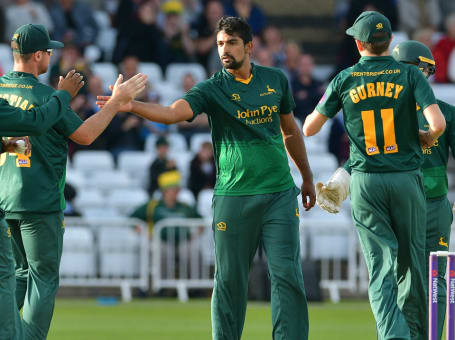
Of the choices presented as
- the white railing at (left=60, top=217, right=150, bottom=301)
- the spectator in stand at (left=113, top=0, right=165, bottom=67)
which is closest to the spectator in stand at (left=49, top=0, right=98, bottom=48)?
the spectator in stand at (left=113, top=0, right=165, bottom=67)

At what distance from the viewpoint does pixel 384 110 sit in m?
8.64

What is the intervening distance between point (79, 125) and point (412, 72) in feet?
8.06

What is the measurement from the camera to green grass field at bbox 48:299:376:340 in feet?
39.9

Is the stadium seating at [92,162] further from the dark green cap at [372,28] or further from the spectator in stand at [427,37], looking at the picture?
the dark green cap at [372,28]

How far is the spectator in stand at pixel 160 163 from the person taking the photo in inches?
679

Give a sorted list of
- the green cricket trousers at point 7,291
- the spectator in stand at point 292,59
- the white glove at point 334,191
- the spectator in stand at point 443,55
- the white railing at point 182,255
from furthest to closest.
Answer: the spectator in stand at point 292,59 → the spectator in stand at point 443,55 → the white railing at point 182,255 → the white glove at point 334,191 → the green cricket trousers at point 7,291

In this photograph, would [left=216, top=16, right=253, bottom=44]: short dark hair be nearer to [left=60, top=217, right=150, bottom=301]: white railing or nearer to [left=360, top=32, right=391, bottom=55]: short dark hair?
[left=360, top=32, right=391, bottom=55]: short dark hair

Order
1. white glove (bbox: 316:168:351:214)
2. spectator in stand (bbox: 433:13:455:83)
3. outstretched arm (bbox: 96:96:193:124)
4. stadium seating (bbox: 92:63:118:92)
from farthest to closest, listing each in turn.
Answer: spectator in stand (bbox: 433:13:455:83), stadium seating (bbox: 92:63:118:92), white glove (bbox: 316:168:351:214), outstretched arm (bbox: 96:96:193:124)

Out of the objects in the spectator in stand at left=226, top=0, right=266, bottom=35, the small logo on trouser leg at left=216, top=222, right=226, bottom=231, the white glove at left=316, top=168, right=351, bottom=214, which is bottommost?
the small logo on trouser leg at left=216, top=222, right=226, bottom=231

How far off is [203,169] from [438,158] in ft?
27.6

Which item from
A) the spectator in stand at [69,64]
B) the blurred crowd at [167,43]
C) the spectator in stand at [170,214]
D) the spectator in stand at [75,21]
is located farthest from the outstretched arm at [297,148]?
the spectator in stand at [75,21]

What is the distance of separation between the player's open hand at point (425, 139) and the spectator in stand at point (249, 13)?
12487 mm

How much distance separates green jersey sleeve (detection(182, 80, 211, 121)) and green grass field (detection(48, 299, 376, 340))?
3610 millimetres

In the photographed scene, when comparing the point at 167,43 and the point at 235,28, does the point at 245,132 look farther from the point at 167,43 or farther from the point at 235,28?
the point at 167,43
